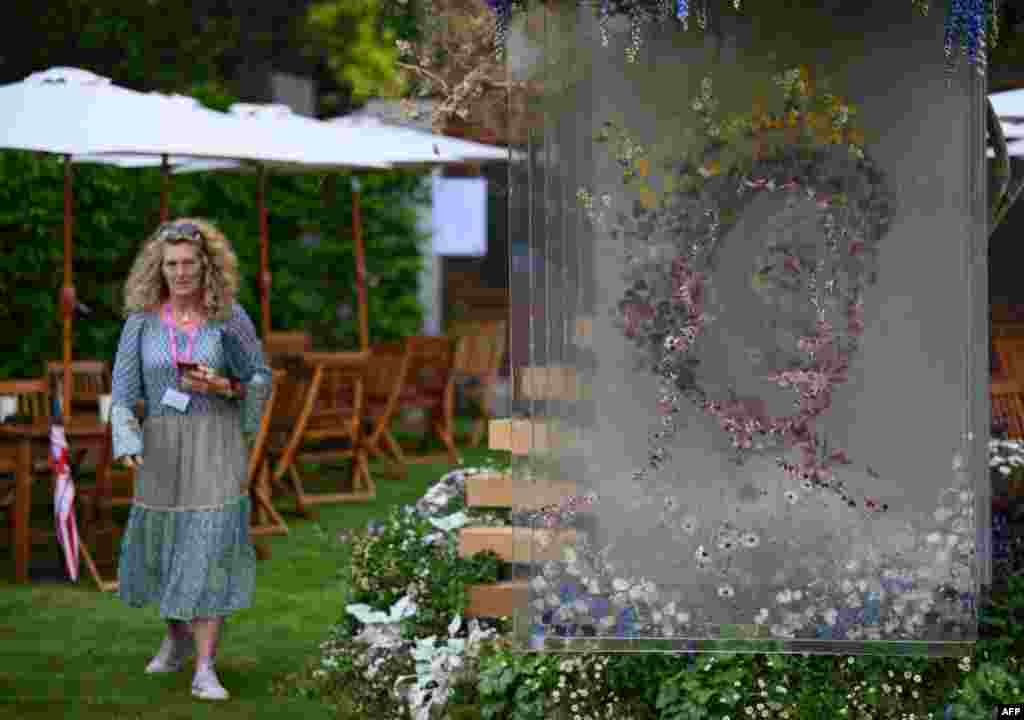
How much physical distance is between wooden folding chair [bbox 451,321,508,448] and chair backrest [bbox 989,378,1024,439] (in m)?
6.14

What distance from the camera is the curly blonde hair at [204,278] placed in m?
6.54

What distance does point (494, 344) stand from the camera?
47.6 feet

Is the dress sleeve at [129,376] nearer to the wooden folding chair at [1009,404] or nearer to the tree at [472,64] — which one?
the tree at [472,64]

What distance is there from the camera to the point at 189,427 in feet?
21.2

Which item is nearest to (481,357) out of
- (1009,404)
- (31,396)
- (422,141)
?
(422,141)

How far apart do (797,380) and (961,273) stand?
0.48 m

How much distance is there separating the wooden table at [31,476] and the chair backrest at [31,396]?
16cm

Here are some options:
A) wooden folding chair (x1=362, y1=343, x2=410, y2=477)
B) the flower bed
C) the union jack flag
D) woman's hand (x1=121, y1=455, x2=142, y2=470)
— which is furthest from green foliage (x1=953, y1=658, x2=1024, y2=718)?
wooden folding chair (x1=362, y1=343, x2=410, y2=477)

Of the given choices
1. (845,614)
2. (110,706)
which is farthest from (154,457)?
(845,614)

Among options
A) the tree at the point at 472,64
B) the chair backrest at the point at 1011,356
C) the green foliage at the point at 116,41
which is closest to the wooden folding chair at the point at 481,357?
the green foliage at the point at 116,41

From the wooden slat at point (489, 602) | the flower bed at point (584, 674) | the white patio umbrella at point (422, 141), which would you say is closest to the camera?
the flower bed at point (584, 674)

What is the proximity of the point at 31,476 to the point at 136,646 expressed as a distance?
1779 mm

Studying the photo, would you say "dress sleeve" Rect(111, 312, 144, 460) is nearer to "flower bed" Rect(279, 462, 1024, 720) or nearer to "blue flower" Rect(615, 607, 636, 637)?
"flower bed" Rect(279, 462, 1024, 720)

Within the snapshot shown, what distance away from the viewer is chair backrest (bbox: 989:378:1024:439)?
796 cm
